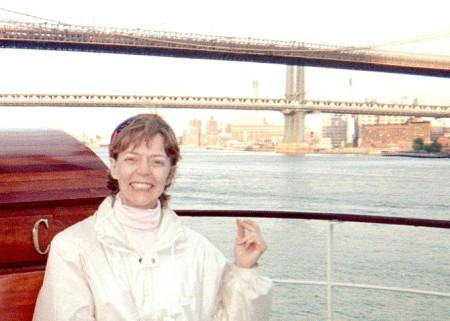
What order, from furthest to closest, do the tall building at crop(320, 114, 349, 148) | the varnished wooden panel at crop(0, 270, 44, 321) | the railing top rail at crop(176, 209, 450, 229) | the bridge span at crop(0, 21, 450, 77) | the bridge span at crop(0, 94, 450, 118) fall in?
the tall building at crop(320, 114, 349, 148), the bridge span at crop(0, 94, 450, 118), the bridge span at crop(0, 21, 450, 77), the railing top rail at crop(176, 209, 450, 229), the varnished wooden panel at crop(0, 270, 44, 321)

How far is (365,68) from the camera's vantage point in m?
23.7

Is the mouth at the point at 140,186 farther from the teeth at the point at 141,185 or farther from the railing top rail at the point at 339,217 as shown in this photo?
the railing top rail at the point at 339,217

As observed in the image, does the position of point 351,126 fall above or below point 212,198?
above

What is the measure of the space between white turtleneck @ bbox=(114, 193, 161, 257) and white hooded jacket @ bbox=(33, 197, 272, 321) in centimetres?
1

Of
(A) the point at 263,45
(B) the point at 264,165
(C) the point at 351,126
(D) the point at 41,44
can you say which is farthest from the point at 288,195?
(B) the point at 264,165

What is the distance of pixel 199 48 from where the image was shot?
2333 centimetres

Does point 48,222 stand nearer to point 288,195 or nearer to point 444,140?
point 288,195

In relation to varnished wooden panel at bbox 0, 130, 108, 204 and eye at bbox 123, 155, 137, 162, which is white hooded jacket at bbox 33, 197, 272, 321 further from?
varnished wooden panel at bbox 0, 130, 108, 204

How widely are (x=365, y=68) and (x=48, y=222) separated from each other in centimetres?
2310

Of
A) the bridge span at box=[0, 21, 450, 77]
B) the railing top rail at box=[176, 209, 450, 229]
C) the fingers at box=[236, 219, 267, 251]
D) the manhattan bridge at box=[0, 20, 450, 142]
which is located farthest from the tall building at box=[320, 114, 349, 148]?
the fingers at box=[236, 219, 267, 251]

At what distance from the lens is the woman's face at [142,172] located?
1127 mm

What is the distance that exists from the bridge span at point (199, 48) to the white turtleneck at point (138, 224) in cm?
2114

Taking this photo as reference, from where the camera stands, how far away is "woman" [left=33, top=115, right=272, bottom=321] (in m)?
1.07

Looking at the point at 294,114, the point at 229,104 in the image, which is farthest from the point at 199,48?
the point at 294,114
